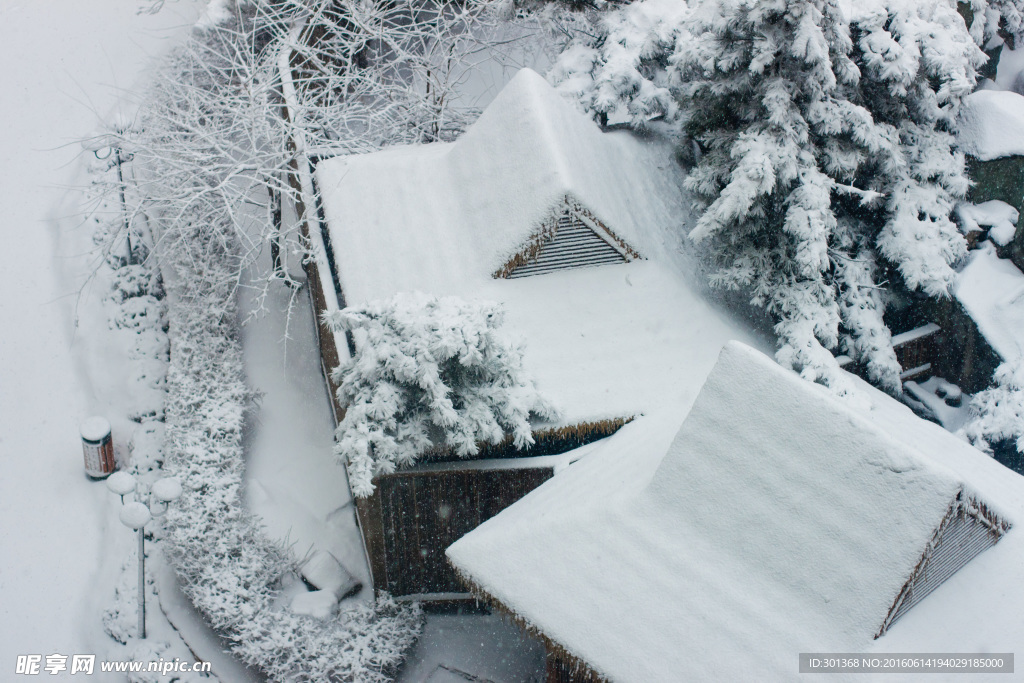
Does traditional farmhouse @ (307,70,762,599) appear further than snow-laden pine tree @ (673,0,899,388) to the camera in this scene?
No

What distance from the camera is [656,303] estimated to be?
1271 centimetres

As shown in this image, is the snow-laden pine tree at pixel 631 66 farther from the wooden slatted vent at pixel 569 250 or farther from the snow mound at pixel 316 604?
the snow mound at pixel 316 604

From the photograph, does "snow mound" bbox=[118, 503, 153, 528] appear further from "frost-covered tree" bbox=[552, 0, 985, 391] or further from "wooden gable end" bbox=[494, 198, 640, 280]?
"frost-covered tree" bbox=[552, 0, 985, 391]

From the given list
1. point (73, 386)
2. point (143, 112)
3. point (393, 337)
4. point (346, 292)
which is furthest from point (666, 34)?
point (73, 386)

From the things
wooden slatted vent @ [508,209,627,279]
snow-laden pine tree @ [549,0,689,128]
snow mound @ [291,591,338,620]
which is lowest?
snow mound @ [291,591,338,620]

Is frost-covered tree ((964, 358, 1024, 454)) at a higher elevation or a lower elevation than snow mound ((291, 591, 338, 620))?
higher

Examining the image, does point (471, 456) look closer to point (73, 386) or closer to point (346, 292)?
point (346, 292)

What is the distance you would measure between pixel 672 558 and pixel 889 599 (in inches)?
80.7

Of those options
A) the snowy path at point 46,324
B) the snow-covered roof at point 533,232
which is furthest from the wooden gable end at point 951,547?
the snowy path at point 46,324

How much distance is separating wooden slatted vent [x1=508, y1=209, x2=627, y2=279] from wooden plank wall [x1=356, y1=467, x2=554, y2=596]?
3.59 metres

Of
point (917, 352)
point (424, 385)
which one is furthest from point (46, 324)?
point (917, 352)

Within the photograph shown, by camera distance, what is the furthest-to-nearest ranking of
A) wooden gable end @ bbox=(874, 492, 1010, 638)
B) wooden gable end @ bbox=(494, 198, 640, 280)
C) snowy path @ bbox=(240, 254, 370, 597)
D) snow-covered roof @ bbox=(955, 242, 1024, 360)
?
snow-covered roof @ bbox=(955, 242, 1024, 360) < snowy path @ bbox=(240, 254, 370, 597) < wooden gable end @ bbox=(494, 198, 640, 280) < wooden gable end @ bbox=(874, 492, 1010, 638)

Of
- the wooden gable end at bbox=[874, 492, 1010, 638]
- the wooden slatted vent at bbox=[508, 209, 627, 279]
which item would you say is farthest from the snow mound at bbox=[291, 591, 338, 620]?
the wooden gable end at bbox=[874, 492, 1010, 638]

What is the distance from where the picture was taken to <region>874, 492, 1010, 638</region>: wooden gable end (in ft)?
22.9
